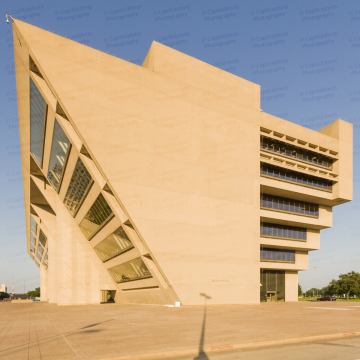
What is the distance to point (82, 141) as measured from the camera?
83.5 ft

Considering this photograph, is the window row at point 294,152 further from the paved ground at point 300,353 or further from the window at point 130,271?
the paved ground at point 300,353

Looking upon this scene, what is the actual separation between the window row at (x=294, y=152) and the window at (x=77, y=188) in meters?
20.2

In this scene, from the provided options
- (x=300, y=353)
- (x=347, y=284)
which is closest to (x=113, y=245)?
(x=300, y=353)

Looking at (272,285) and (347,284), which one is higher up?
(272,285)

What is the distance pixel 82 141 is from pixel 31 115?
10.4 m

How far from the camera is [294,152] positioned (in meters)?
40.5

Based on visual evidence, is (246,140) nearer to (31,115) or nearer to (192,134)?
(192,134)

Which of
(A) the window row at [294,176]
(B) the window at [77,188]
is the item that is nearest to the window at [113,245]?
(B) the window at [77,188]

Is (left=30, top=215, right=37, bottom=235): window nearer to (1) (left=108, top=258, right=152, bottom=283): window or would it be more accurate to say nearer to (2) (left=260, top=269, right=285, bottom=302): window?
(1) (left=108, top=258, right=152, bottom=283): window

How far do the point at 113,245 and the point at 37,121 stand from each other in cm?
1477

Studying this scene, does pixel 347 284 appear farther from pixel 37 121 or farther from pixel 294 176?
pixel 37 121

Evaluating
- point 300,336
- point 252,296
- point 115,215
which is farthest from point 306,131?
point 300,336

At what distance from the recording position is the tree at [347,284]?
314 feet

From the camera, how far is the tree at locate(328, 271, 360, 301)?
95.6m
